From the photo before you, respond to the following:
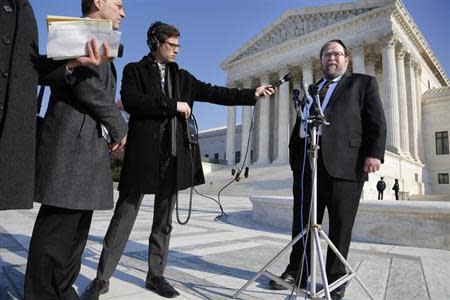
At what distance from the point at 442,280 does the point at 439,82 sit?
5109cm

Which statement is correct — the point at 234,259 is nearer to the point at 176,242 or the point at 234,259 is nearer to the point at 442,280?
the point at 176,242

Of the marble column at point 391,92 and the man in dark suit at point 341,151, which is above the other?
the marble column at point 391,92

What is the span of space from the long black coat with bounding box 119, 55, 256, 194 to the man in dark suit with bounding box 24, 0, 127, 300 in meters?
0.60

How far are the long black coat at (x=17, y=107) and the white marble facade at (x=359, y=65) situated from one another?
25731 mm

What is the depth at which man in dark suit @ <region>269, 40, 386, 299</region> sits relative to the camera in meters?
3.13

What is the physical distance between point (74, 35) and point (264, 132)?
39758mm

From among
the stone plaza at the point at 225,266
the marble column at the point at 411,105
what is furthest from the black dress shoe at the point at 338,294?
the marble column at the point at 411,105

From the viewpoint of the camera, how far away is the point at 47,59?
201cm

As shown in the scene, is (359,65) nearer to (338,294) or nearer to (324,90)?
(324,90)

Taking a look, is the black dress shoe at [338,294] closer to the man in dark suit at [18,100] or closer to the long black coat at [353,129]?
the long black coat at [353,129]

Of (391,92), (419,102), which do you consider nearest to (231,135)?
(391,92)

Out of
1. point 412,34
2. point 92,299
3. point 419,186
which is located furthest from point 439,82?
point 92,299

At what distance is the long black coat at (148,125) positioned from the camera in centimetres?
279

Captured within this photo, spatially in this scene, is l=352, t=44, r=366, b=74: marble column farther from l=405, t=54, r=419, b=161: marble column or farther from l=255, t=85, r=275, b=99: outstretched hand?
l=255, t=85, r=275, b=99: outstretched hand
